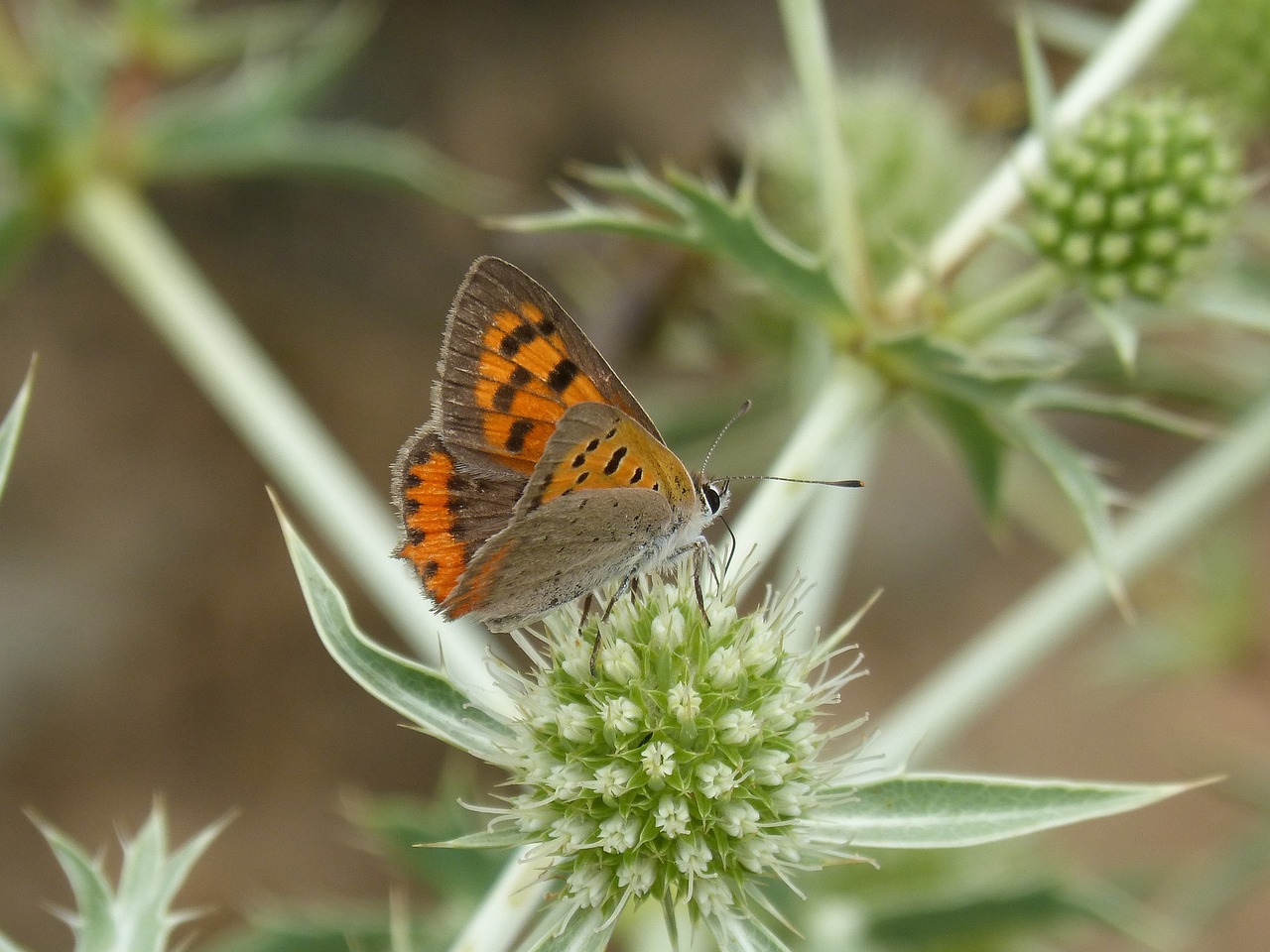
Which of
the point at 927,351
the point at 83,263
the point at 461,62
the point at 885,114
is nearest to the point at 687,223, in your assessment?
the point at 927,351

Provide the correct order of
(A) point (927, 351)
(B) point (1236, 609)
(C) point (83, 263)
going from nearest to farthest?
1. (A) point (927, 351)
2. (B) point (1236, 609)
3. (C) point (83, 263)

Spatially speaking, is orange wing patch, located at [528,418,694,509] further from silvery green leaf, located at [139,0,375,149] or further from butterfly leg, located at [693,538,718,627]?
silvery green leaf, located at [139,0,375,149]

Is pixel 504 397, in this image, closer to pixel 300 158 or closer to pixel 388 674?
pixel 388 674

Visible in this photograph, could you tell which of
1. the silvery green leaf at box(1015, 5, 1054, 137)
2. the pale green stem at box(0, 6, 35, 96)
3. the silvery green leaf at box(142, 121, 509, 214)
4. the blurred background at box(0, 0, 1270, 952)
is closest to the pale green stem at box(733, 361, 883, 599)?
the silvery green leaf at box(1015, 5, 1054, 137)

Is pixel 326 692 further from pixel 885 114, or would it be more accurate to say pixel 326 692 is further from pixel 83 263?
pixel 885 114

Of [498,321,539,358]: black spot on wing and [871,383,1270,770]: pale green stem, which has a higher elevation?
[498,321,539,358]: black spot on wing

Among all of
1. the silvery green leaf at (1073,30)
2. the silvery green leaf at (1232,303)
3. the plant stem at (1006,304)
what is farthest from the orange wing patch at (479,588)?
the silvery green leaf at (1073,30)
